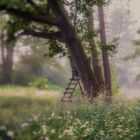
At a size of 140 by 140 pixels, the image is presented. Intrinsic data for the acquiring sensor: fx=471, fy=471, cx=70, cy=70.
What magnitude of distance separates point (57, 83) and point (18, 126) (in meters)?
26.3

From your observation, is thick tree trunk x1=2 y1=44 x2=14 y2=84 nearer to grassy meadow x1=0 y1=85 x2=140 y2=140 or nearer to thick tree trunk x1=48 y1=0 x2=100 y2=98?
grassy meadow x1=0 y1=85 x2=140 y2=140

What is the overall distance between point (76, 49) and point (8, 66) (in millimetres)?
6583

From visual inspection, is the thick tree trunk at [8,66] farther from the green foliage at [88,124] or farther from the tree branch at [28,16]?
the tree branch at [28,16]

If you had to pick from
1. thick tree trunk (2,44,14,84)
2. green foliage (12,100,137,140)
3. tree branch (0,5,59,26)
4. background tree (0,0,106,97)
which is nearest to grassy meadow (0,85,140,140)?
green foliage (12,100,137,140)

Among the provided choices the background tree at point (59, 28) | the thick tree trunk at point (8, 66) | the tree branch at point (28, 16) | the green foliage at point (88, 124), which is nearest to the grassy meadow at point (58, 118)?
the green foliage at point (88, 124)

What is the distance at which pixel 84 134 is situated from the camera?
1070 cm

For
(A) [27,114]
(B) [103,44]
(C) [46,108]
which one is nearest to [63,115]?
(C) [46,108]

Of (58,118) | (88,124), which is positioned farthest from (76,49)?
(58,118)

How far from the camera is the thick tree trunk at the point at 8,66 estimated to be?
35.2ft

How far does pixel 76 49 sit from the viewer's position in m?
17.8

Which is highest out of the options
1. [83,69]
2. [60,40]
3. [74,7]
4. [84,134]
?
[74,7]

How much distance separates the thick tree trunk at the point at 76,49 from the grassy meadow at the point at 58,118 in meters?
4.47

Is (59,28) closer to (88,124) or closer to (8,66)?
(8,66)

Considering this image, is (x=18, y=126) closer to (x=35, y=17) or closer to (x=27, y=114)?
(x=27, y=114)
